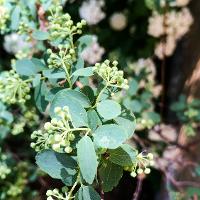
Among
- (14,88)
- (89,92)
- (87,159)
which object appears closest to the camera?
(87,159)

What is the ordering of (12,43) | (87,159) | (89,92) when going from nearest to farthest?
(87,159)
(89,92)
(12,43)

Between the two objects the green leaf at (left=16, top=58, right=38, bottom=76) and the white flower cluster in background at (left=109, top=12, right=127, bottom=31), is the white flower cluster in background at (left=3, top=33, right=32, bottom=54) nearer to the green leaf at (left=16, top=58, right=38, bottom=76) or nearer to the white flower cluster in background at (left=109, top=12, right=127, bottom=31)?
the white flower cluster in background at (left=109, top=12, right=127, bottom=31)

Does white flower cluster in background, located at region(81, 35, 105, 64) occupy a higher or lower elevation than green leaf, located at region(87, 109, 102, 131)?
lower

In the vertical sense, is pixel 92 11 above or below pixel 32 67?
below

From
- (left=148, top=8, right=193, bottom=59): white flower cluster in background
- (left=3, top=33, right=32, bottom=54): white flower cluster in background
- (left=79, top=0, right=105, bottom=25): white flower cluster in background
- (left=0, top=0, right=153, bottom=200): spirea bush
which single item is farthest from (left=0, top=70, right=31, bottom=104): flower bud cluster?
(left=148, top=8, right=193, bottom=59): white flower cluster in background

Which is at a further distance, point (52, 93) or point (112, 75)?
point (52, 93)

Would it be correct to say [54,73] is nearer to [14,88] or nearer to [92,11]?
[14,88]

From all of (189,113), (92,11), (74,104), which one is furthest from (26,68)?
(92,11)
